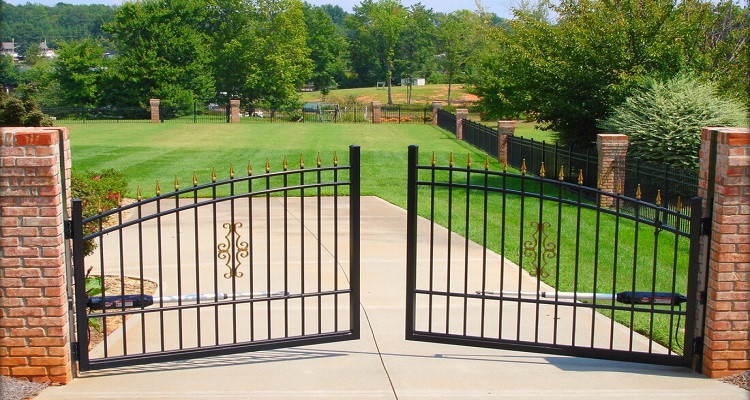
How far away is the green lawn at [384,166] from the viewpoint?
10.4 metres

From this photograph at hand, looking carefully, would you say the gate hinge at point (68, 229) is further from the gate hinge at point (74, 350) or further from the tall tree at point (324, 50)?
the tall tree at point (324, 50)

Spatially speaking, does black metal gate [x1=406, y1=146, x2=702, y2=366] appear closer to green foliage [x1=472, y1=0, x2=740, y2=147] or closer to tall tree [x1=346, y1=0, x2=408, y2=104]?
green foliage [x1=472, y1=0, x2=740, y2=147]

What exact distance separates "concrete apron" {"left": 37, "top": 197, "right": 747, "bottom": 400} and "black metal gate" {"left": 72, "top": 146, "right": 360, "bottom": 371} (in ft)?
0.60

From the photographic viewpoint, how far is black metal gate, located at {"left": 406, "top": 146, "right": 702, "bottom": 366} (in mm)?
6566

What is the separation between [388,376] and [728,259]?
2.85 meters

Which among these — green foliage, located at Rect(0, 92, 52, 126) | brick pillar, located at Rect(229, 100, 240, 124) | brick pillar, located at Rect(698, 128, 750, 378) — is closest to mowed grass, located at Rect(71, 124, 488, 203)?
brick pillar, located at Rect(229, 100, 240, 124)

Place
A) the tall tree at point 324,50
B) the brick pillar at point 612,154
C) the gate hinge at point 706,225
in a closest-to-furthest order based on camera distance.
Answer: the gate hinge at point 706,225
the brick pillar at point 612,154
the tall tree at point 324,50

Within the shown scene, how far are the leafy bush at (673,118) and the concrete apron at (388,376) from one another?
10005mm

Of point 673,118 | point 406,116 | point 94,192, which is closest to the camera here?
point 94,192

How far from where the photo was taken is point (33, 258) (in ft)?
19.6

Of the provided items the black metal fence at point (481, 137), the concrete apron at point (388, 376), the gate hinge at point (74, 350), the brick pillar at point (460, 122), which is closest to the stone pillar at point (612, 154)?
the black metal fence at point (481, 137)

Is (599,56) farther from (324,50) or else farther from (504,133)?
(324,50)

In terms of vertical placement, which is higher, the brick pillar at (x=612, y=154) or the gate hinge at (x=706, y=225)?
the gate hinge at (x=706, y=225)

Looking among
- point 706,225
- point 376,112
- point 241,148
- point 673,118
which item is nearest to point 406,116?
point 376,112
